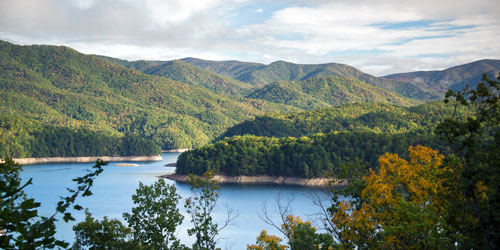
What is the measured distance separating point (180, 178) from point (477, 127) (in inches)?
3859

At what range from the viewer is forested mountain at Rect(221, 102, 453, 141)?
486ft

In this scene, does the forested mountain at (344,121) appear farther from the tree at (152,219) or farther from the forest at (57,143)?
the tree at (152,219)

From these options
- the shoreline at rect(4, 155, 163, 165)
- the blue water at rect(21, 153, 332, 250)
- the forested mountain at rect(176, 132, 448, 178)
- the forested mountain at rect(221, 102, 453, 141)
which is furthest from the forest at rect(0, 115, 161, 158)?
the forested mountain at rect(176, 132, 448, 178)

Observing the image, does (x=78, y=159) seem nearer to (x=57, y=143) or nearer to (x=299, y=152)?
(x=57, y=143)

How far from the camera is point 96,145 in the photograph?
16500cm

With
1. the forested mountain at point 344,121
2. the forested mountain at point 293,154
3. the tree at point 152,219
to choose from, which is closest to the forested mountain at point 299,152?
the forested mountain at point 293,154

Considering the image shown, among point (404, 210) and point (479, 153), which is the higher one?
point (479, 153)

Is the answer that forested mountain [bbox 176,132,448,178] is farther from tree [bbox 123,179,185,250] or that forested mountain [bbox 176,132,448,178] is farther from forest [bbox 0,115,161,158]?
tree [bbox 123,179,185,250]

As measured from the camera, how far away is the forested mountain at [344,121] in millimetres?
148250

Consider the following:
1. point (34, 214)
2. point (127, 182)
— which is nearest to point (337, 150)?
point (127, 182)

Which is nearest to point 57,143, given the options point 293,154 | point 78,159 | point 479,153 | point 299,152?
point 78,159

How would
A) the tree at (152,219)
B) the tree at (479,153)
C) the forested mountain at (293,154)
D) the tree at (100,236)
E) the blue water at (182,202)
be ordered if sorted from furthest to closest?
the forested mountain at (293,154), the blue water at (182,202), the tree at (152,219), the tree at (100,236), the tree at (479,153)

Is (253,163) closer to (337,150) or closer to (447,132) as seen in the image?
(337,150)

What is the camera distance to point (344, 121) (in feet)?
521
